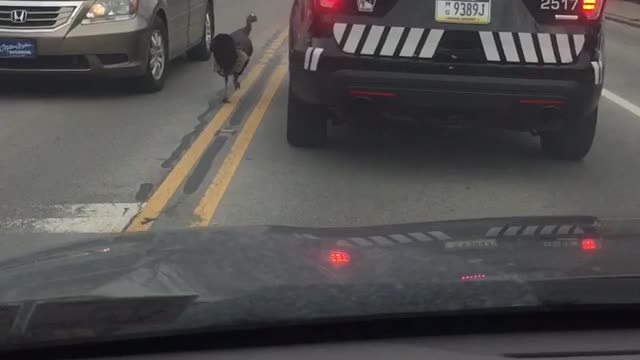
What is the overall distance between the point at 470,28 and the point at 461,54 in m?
0.19

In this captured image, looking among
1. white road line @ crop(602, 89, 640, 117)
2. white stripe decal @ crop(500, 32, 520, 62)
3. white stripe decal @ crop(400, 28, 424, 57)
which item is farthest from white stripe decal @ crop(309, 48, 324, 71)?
white road line @ crop(602, 89, 640, 117)

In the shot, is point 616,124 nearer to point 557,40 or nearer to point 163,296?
point 557,40

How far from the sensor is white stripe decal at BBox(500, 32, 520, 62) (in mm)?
6395

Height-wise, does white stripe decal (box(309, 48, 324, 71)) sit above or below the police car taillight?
below

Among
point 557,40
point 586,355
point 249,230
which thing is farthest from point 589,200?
point 586,355

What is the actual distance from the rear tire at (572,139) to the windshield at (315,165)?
0.06ft

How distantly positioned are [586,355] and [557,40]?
4531 mm

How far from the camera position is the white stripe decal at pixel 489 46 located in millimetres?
6406

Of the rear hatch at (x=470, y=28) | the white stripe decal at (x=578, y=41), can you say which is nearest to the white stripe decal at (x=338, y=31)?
the rear hatch at (x=470, y=28)

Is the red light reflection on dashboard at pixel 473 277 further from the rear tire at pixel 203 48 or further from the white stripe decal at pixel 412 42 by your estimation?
the rear tire at pixel 203 48

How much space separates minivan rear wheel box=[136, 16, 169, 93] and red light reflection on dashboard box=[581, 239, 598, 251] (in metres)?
7.51

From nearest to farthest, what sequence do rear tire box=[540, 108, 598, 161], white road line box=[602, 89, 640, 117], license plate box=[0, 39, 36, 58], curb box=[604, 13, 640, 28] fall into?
rear tire box=[540, 108, 598, 161] → license plate box=[0, 39, 36, 58] → white road line box=[602, 89, 640, 117] → curb box=[604, 13, 640, 28]

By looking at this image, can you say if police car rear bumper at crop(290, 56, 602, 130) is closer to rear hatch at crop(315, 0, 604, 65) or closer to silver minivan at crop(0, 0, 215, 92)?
rear hatch at crop(315, 0, 604, 65)

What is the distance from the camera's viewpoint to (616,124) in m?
9.21
